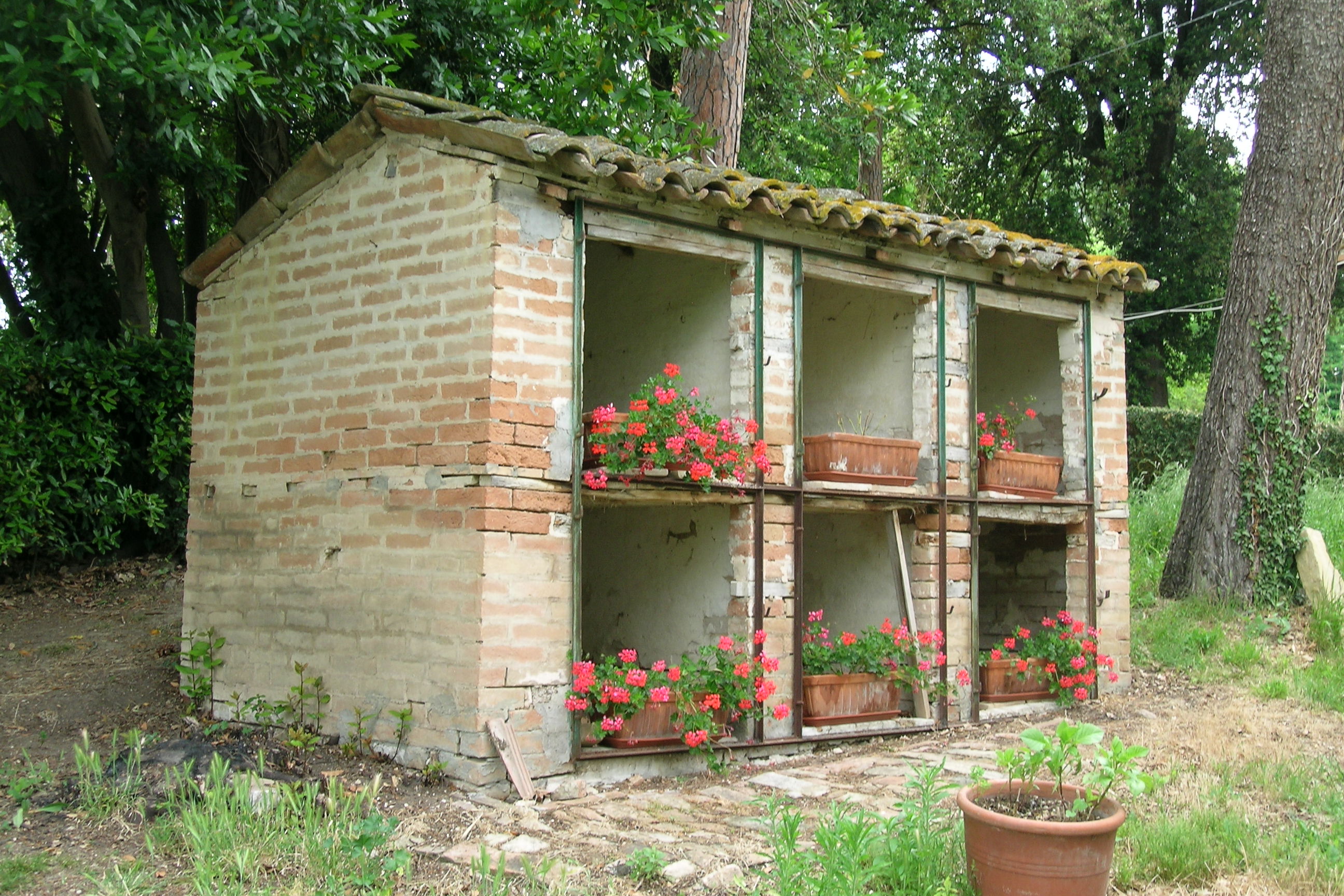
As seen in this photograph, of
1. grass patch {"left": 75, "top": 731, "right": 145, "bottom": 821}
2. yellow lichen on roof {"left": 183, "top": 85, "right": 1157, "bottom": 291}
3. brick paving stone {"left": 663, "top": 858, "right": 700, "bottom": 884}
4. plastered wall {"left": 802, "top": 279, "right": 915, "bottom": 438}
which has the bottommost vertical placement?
brick paving stone {"left": 663, "top": 858, "right": 700, "bottom": 884}

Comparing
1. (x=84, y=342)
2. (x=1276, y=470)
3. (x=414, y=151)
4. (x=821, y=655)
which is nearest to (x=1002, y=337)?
(x=1276, y=470)

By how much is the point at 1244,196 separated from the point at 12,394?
1142 centimetres

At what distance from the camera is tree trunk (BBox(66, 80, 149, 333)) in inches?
386

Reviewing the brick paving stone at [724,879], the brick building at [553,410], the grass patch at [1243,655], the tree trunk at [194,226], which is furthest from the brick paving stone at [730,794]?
the tree trunk at [194,226]

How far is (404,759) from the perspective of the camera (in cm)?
626

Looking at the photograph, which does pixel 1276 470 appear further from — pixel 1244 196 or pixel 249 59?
pixel 249 59

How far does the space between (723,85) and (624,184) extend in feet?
17.0

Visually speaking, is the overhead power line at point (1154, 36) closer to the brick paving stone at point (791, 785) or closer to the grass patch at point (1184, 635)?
the grass patch at point (1184, 635)

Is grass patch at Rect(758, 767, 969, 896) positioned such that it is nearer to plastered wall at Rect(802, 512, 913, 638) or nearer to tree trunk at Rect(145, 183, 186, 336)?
plastered wall at Rect(802, 512, 913, 638)

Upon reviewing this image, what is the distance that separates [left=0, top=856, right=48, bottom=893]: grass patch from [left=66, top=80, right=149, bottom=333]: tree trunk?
6.80m

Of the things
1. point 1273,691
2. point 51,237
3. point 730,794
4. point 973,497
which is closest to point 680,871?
point 730,794

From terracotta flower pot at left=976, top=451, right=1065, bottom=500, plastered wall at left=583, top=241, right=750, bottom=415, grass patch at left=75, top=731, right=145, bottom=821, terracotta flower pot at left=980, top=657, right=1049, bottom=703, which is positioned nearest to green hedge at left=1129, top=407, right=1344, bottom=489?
terracotta flower pot at left=976, top=451, right=1065, bottom=500

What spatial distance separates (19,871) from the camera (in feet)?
15.5

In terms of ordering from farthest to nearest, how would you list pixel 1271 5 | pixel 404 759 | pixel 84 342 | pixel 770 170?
pixel 770 170 → pixel 1271 5 → pixel 84 342 → pixel 404 759
